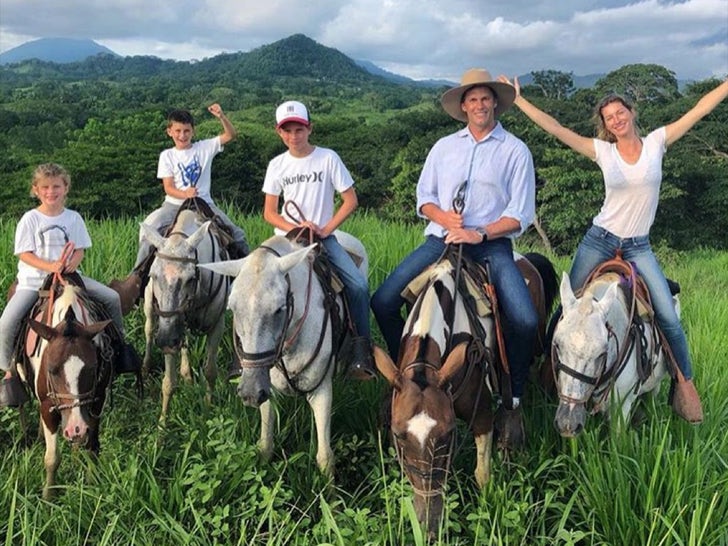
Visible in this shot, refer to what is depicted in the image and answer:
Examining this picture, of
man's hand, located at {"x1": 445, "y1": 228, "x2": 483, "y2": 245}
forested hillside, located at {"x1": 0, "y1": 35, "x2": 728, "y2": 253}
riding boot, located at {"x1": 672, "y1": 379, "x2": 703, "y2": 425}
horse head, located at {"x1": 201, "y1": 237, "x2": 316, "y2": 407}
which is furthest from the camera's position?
forested hillside, located at {"x1": 0, "y1": 35, "x2": 728, "y2": 253}

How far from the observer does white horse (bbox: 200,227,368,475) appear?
3190 mm

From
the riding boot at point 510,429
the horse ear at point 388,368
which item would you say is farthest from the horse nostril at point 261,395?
the riding boot at point 510,429

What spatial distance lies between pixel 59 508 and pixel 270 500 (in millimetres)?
1300

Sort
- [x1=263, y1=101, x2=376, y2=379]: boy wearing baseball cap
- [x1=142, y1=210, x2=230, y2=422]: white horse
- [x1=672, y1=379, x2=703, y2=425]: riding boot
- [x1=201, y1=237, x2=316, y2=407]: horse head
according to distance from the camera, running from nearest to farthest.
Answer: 1. [x1=201, y1=237, x2=316, y2=407]: horse head
2. [x1=672, y1=379, x2=703, y2=425]: riding boot
3. [x1=263, y1=101, x2=376, y2=379]: boy wearing baseball cap
4. [x1=142, y1=210, x2=230, y2=422]: white horse

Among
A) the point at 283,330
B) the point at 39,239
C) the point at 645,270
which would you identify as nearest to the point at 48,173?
the point at 39,239

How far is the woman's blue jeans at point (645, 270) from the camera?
161 inches

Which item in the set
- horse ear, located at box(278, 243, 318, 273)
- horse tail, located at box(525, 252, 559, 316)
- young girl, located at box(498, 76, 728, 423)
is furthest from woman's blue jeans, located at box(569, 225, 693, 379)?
horse ear, located at box(278, 243, 318, 273)

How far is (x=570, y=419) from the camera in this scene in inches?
133

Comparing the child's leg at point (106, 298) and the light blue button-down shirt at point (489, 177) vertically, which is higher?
the light blue button-down shirt at point (489, 177)

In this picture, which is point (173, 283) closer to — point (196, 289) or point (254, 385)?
point (196, 289)

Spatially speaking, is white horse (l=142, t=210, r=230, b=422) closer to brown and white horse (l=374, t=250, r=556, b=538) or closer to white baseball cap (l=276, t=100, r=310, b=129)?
white baseball cap (l=276, t=100, r=310, b=129)

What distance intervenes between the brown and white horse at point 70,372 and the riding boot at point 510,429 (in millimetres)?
2688

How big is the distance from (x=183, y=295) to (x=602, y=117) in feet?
11.5

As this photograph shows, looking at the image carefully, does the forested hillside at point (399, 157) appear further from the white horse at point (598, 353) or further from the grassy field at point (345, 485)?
the white horse at point (598, 353)
